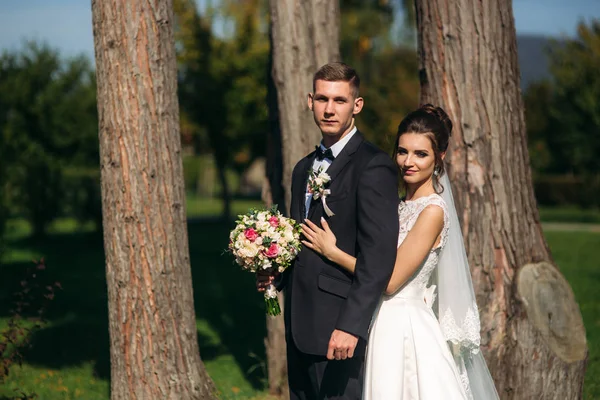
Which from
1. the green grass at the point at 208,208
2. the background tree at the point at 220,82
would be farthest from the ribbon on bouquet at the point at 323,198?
the green grass at the point at 208,208

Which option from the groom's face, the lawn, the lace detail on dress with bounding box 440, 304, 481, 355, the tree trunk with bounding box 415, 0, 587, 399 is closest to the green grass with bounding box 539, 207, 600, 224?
the lawn

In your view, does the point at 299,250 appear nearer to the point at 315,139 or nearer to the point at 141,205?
the point at 141,205

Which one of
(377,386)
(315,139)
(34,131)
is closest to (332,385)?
(377,386)

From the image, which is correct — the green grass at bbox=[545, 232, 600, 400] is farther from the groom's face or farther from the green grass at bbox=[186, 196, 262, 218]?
the green grass at bbox=[186, 196, 262, 218]

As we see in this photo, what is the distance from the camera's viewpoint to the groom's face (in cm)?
394

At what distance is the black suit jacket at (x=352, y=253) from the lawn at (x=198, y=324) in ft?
9.20

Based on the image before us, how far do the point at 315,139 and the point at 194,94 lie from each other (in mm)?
21292

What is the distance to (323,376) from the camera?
3.98 meters

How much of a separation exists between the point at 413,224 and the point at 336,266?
0.52 metres

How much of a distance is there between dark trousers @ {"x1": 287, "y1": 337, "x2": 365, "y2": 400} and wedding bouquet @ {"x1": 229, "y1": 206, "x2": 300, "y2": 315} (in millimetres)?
448

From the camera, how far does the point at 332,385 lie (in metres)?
3.96

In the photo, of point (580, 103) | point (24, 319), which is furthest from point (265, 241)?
point (580, 103)

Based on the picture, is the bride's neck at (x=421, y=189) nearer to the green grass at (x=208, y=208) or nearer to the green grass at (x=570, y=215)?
the green grass at (x=570, y=215)

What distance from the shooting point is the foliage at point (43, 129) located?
23578mm
